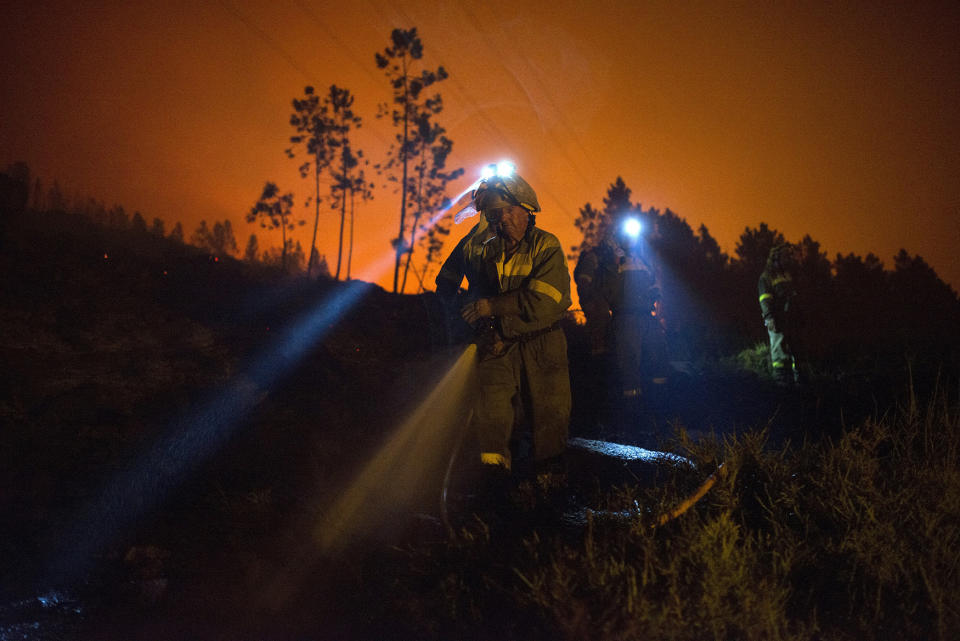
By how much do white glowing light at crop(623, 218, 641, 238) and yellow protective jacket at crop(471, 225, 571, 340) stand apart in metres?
4.38

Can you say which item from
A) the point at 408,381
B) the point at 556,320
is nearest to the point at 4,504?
the point at 556,320

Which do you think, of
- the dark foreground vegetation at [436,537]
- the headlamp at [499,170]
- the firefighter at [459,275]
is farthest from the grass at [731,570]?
the headlamp at [499,170]

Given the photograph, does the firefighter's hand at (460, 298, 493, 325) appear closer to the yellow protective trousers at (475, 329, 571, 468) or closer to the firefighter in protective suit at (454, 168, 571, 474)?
the firefighter in protective suit at (454, 168, 571, 474)

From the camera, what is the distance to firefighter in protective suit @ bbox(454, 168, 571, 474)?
3.97 m

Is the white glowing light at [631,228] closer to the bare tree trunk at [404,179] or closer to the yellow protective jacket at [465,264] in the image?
the yellow protective jacket at [465,264]

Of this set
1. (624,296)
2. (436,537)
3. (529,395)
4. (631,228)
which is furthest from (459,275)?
(631,228)

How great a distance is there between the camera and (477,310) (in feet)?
12.5

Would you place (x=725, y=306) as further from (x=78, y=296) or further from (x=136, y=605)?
(x=136, y=605)

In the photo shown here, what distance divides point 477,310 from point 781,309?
7663mm

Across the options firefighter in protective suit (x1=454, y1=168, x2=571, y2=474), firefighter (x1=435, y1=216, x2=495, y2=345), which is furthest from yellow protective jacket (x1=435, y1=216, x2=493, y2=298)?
firefighter in protective suit (x1=454, y1=168, x2=571, y2=474)

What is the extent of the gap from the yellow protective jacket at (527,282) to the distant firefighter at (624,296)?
3768mm

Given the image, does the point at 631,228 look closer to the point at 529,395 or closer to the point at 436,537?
the point at 529,395

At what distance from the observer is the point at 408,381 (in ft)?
26.1

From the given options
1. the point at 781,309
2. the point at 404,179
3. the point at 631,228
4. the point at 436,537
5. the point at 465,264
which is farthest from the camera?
the point at 404,179
